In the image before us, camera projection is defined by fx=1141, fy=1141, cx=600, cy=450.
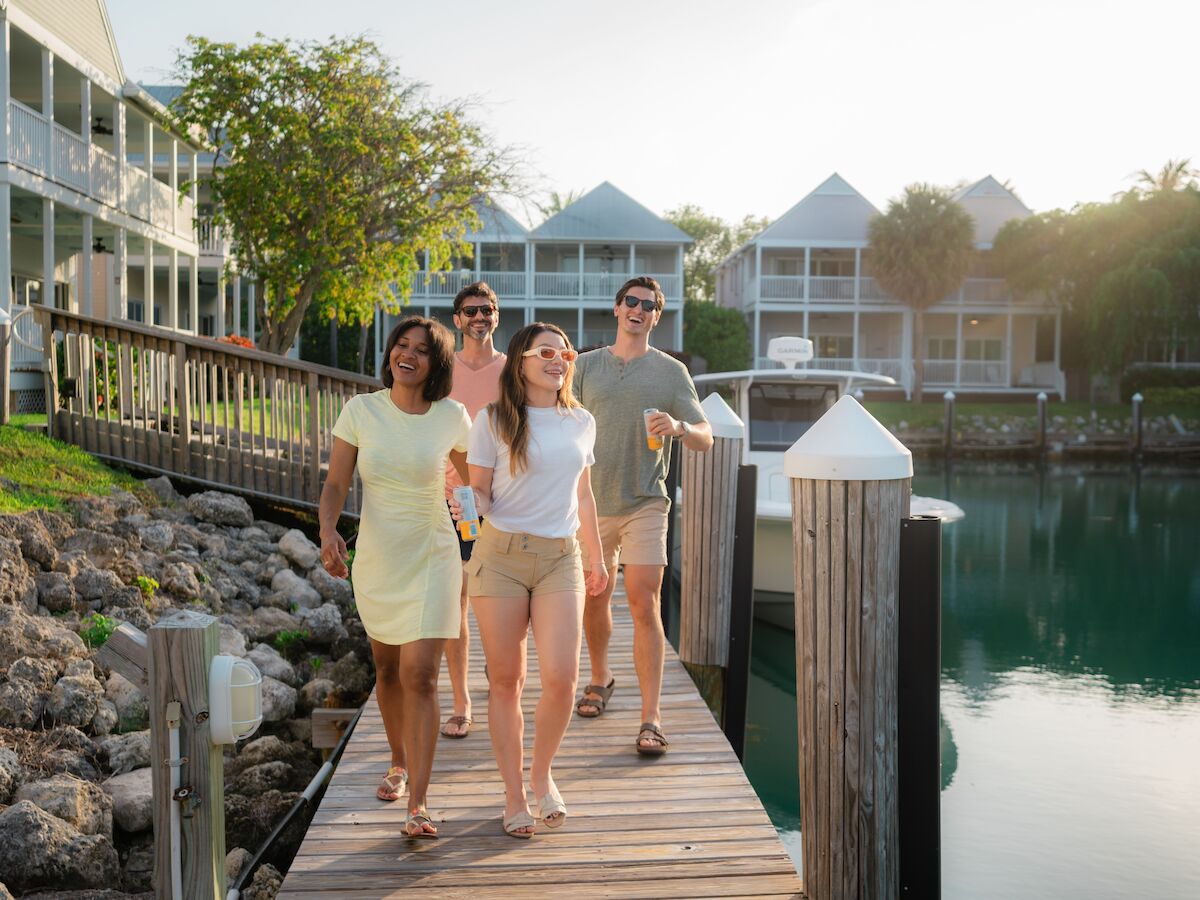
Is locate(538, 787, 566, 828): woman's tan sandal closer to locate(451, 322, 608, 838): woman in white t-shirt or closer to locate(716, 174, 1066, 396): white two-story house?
locate(451, 322, 608, 838): woman in white t-shirt

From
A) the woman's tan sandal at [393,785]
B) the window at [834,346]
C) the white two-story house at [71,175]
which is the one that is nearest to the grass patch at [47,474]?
the white two-story house at [71,175]

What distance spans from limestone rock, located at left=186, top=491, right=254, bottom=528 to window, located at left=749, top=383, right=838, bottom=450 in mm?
6806

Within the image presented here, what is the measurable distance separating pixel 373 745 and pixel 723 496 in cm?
275

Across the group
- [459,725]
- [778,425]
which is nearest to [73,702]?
[459,725]

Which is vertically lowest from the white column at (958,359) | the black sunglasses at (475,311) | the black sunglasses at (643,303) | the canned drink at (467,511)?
the canned drink at (467,511)

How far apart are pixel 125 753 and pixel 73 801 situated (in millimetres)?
775

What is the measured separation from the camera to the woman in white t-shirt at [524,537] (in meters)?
4.04

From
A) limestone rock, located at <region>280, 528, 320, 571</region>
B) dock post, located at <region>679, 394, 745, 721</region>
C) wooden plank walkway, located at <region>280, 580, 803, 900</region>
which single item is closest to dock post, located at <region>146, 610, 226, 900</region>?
wooden plank walkway, located at <region>280, 580, 803, 900</region>

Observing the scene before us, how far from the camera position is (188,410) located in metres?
11.0

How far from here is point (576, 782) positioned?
187 inches

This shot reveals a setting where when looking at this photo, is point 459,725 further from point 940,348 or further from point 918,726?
point 940,348

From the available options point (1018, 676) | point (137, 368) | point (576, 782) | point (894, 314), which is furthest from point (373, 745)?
point (894, 314)

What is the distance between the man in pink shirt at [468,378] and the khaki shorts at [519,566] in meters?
1.09

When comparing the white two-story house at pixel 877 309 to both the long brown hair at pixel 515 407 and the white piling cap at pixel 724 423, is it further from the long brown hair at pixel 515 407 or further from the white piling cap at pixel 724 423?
the long brown hair at pixel 515 407
